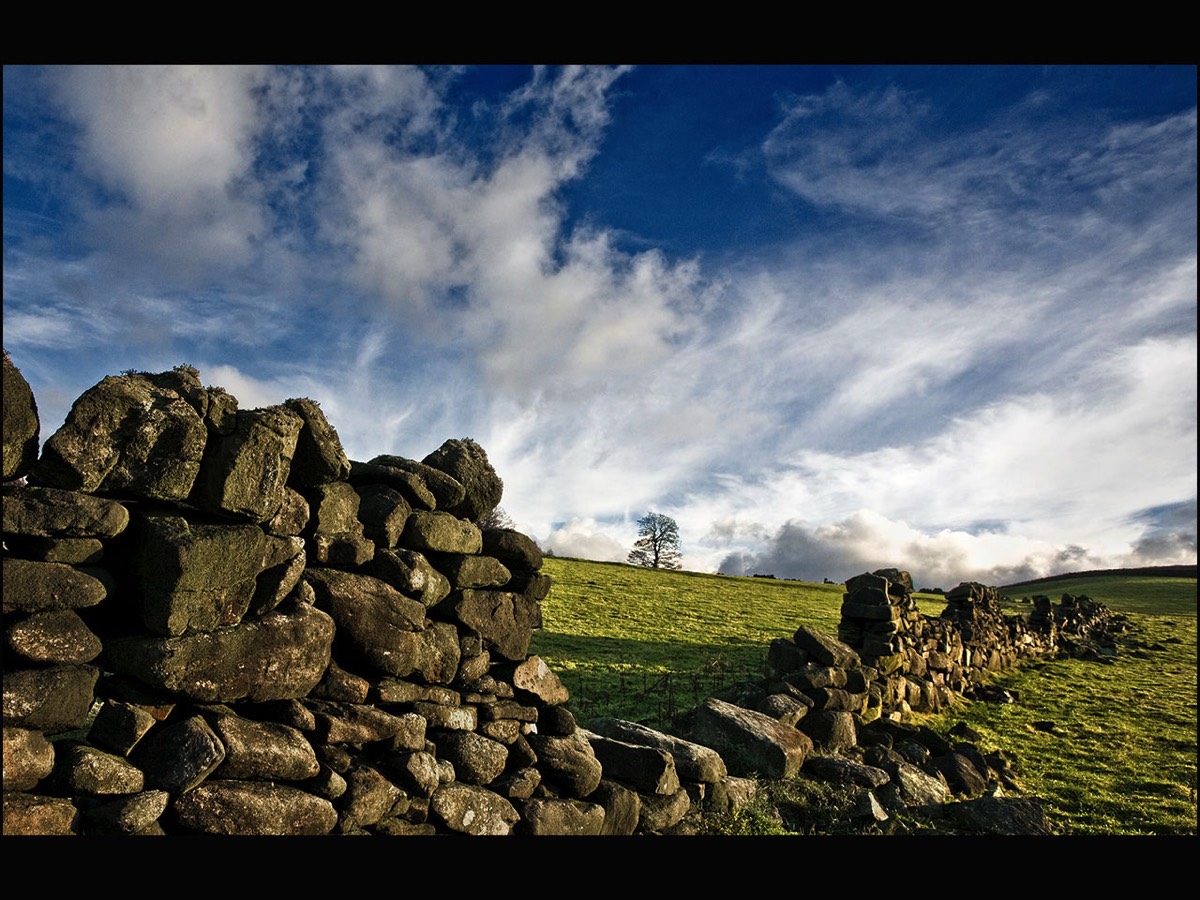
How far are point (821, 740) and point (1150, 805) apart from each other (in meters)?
5.32

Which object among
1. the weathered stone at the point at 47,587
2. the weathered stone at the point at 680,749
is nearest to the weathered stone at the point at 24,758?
the weathered stone at the point at 47,587

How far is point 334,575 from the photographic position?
20.7 feet

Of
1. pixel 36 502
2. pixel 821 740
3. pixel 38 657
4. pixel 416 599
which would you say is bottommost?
pixel 821 740

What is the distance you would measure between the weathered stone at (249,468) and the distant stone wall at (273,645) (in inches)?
0.6

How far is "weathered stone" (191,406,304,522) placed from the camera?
5.33 meters

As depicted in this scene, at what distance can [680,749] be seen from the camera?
358 inches

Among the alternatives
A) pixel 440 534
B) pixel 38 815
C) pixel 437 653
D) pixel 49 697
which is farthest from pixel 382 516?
pixel 38 815

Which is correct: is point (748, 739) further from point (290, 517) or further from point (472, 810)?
point (290, 517)

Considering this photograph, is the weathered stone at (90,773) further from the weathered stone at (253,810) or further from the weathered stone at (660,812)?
the weathered stone at (660,812)

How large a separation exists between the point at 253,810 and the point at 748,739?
7.30 meters

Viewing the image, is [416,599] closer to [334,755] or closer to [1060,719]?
[334,755]

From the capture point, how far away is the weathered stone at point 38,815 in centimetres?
421

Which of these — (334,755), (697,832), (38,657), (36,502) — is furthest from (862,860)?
(36,502)

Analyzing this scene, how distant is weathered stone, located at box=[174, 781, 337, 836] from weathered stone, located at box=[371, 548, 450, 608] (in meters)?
1.91
